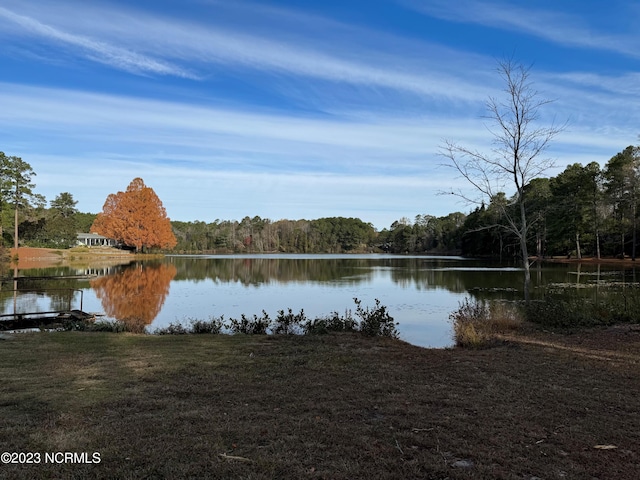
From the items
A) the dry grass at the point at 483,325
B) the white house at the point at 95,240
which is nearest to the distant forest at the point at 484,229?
the dry grass at the point at 483,325

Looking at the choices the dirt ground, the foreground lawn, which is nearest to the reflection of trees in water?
the dirt ground

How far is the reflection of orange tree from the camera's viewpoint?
16.0 meters

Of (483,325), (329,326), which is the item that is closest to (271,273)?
(329,326)

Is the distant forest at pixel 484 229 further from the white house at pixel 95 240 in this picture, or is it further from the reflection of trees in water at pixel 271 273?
the reflection of trees in water at pixel 271 273

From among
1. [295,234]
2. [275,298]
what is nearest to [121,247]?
[275,298]

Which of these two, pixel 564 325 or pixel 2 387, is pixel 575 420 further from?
pixel 564 325

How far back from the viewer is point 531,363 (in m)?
7.14

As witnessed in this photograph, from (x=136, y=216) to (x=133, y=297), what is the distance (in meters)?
46.2

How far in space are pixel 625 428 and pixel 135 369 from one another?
5823 mm

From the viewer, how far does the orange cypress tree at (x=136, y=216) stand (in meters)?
64.6

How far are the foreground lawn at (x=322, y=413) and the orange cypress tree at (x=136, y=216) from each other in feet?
198

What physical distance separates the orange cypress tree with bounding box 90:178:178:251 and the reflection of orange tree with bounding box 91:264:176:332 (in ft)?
113

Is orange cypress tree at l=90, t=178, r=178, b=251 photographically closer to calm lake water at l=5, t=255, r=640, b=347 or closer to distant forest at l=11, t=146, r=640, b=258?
distant forest at l=11, t=146, r=640, b=258

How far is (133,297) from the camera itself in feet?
72.4
